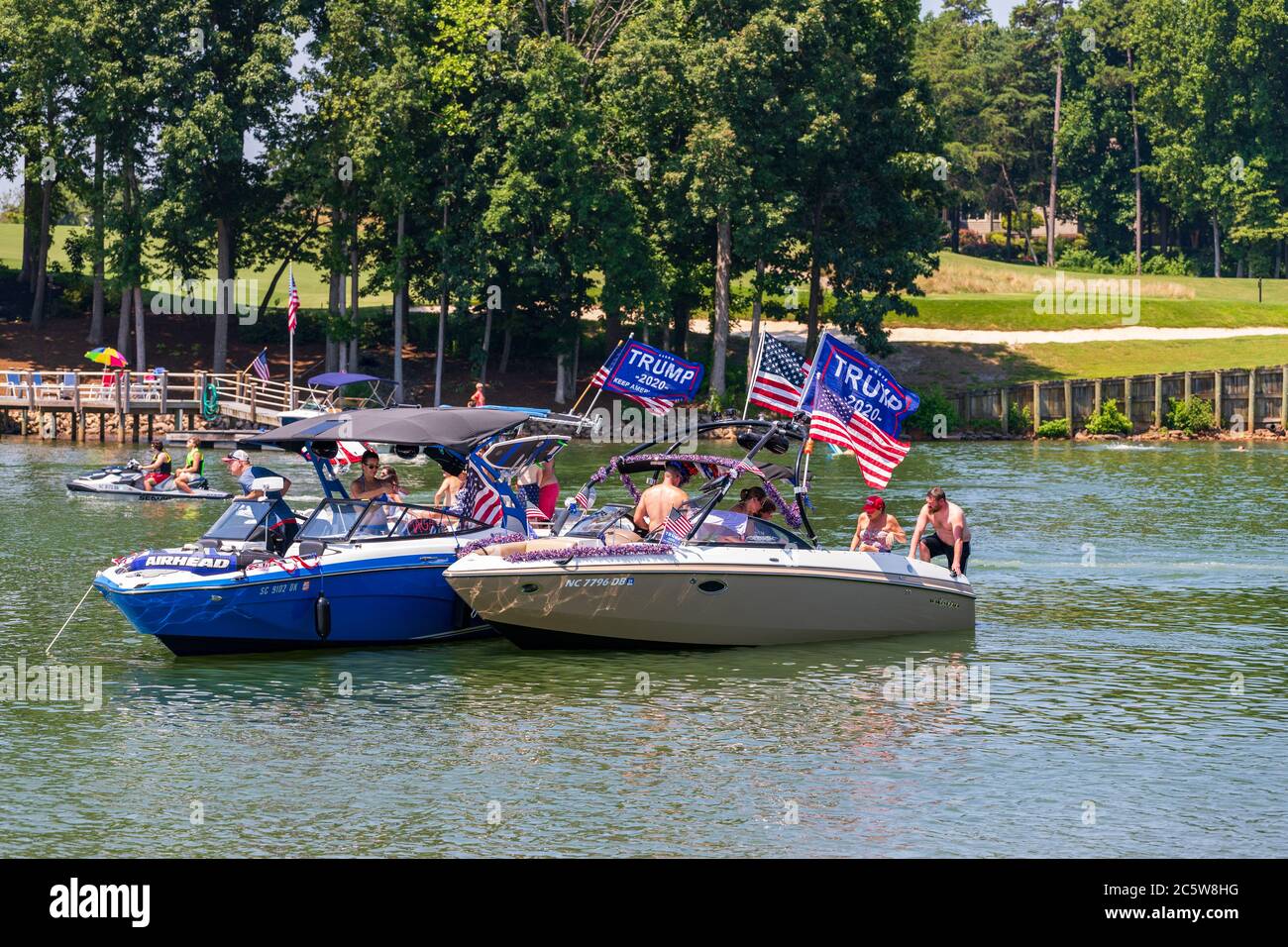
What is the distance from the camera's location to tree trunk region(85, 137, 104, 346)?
259 ft

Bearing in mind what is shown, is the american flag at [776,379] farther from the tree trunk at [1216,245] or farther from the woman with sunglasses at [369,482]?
the tree trunk at [1216,245]

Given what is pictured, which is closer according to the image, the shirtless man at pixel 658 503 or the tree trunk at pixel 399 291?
the shirtless man at pixel 658 503

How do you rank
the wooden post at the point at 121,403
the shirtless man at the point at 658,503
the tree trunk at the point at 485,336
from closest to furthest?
1. the shirtless man at the point at 658,503
2. the wooden post at the point at 121,403
3. the tree trunk at the point at 485,336

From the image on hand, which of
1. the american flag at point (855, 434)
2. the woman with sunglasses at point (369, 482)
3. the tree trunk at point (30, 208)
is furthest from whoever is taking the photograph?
the tree trunk at point (30, 208)

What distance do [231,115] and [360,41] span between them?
668 cm

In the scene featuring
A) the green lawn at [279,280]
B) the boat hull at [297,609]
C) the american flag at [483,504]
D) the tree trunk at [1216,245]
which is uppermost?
the tree trunk at [1216,245]

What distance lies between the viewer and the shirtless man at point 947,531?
1005 inches

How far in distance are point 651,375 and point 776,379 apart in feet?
8.15

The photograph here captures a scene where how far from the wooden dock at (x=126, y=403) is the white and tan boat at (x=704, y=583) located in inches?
1833

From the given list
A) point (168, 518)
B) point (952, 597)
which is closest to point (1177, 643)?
point (952, 597)

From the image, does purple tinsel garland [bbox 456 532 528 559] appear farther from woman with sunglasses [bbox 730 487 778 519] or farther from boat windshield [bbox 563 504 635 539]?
woman with sunglasses [bbox 730 487 778 519]

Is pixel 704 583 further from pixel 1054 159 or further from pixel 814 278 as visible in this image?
pixel 1054 159

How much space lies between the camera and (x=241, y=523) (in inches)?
928

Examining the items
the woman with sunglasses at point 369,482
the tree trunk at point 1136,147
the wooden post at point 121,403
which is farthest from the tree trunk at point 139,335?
the tree trunk at point 1136,147
